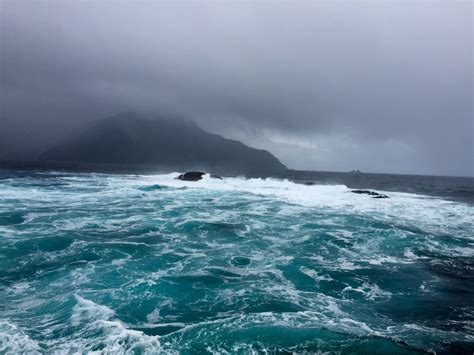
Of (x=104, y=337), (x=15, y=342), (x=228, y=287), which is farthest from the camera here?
(x=228, y=287)

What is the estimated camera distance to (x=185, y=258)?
11172 millimetres

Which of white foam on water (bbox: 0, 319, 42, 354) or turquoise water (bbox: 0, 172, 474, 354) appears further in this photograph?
turquoise water (bbox: 0, 172, 474, 354)

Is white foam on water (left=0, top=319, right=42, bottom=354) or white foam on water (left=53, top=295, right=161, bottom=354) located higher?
white foam on water (left=53, top=295, right=161, bottom=354)

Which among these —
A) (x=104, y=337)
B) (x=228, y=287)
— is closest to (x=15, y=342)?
(x=104, y=337)

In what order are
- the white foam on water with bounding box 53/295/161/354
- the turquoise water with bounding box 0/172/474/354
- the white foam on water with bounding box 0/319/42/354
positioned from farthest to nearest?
the turquoise water with bounding box 0/172/474/354, the white foam on water with bounding box 53/295/161/354, the white foam on water with bounding box 0/319/42/354

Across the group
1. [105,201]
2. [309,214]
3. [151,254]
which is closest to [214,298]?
[151,254]

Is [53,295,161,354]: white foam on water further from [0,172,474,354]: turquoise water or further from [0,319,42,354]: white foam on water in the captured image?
[0,319,42,354]: white foam on water

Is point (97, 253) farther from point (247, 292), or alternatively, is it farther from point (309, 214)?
point (309, 214)

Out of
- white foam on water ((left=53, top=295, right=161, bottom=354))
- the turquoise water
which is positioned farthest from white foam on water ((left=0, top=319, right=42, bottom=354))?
white foam on water ((left=53, top=295, right=161, bottom=354))

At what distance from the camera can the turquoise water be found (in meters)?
5.79

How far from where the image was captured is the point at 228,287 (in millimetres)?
8547

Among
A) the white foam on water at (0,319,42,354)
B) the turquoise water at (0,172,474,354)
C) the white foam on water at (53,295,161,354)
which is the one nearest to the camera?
the white foam on water at (0,319,42,354)

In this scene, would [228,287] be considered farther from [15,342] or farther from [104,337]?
[15,342]

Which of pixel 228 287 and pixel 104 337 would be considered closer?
pixel 104 337
